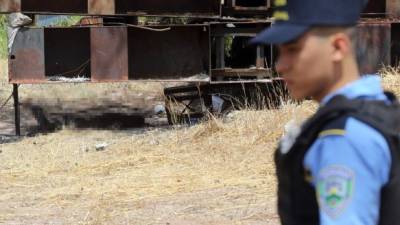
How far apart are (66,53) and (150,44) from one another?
47.3 inches

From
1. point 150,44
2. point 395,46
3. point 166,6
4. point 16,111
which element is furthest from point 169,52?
point 395,46

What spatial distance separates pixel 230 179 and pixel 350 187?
5.44 m

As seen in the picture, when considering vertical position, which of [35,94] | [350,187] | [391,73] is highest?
[350,187]

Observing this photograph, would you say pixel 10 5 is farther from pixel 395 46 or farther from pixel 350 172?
pixel 350 172

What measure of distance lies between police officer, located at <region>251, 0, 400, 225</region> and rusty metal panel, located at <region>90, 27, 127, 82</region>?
829cm

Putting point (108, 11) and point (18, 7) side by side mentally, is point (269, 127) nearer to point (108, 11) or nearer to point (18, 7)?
point (108, 11)

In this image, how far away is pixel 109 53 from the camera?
981 centimetres

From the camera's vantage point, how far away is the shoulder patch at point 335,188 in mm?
1431

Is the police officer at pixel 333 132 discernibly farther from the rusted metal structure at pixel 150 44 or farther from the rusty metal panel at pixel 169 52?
the rusty metal panel at pixel 169 52

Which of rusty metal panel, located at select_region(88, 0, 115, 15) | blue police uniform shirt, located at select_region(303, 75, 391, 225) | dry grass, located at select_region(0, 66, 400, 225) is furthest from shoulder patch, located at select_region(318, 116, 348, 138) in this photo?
rusty metal panel, located at select_region(88, 0, 115, 15)

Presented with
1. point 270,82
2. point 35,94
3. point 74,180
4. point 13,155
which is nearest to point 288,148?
point 74,180

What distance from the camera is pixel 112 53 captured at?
9.82 metres

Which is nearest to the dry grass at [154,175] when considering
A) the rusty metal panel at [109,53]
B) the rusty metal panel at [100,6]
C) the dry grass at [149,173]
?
the dry grass at [149,173]

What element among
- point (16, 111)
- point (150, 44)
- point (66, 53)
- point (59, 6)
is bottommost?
point (16, 111)
